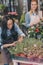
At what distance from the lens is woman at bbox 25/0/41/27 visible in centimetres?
394

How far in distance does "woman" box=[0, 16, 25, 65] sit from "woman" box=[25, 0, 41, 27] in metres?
0.15

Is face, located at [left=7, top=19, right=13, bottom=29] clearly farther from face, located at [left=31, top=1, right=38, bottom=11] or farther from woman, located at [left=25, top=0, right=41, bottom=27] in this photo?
face, located at [left=31, top=1, right=38, bottom=11]

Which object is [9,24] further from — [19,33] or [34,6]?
[34,6]

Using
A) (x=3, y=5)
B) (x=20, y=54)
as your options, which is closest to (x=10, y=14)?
(x=3, y=5)

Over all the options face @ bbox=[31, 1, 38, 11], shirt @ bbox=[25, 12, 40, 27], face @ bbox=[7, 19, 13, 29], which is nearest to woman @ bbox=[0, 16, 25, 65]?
face @ bbox=[7, 19, 13, 29]

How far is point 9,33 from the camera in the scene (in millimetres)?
4008

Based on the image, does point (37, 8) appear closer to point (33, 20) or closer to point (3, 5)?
point (33, 20)

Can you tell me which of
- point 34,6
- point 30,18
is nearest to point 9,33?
point 30,18

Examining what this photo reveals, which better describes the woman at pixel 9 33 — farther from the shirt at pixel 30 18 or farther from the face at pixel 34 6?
the face at pixel 34 6

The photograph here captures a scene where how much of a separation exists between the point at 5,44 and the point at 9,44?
53mm

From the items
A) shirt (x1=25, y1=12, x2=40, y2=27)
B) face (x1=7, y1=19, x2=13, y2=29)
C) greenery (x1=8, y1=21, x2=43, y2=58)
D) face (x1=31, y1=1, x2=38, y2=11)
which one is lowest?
greenery (x1=8, y1=21, x2=43, y2=58)

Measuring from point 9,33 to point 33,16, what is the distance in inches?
13.9

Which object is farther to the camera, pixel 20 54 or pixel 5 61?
pixel 5 61

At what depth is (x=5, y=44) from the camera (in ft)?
13.2
